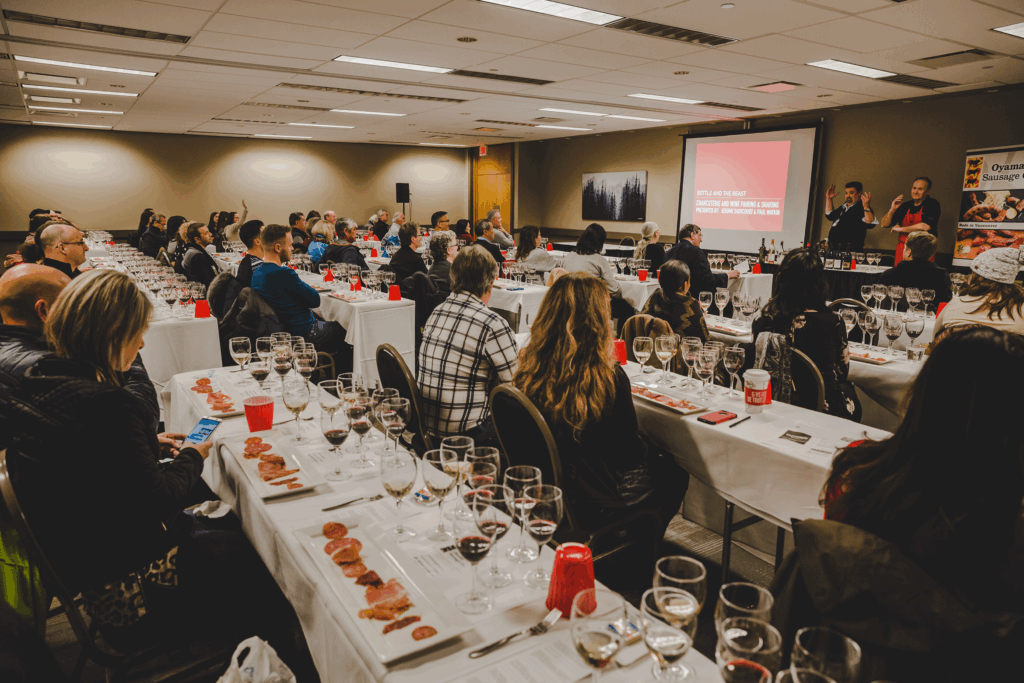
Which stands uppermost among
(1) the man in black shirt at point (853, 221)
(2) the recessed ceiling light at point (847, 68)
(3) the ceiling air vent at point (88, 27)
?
(2) the recessed ceiling light at point (847, 68)

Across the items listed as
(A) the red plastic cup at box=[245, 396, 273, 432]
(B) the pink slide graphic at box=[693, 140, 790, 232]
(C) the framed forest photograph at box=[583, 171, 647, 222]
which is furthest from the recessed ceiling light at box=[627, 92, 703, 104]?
(A) the red plastic cup at box=[245, 396, 273, 432]

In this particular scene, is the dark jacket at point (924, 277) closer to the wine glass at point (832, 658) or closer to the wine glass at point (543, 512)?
the wine glass at point (543, 512)

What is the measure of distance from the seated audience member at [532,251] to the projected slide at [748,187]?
4969 millimetres

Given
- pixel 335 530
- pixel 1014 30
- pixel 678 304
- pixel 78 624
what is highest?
pixel 1014 30

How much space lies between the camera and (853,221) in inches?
347

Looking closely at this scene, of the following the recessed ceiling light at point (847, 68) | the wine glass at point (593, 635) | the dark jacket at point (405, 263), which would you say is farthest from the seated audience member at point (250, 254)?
the recessed ceiling light at point (847, 68)

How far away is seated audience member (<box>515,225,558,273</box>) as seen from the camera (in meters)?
7.48

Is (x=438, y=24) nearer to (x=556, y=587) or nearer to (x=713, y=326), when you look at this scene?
(x=713, y=326)

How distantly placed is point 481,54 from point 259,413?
466 cm

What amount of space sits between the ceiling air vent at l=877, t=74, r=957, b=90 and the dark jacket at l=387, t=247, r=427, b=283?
18.4 ft

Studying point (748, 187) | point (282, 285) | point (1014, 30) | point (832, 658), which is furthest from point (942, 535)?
point (748, 187)

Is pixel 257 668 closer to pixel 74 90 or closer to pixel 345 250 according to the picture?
pixel 345 250

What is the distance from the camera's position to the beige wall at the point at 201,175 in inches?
501

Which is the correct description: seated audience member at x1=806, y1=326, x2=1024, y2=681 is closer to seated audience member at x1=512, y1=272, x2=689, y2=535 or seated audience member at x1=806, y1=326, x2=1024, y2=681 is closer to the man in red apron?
seated audience member at x1=512, y1=272, x2=689, y2=535
